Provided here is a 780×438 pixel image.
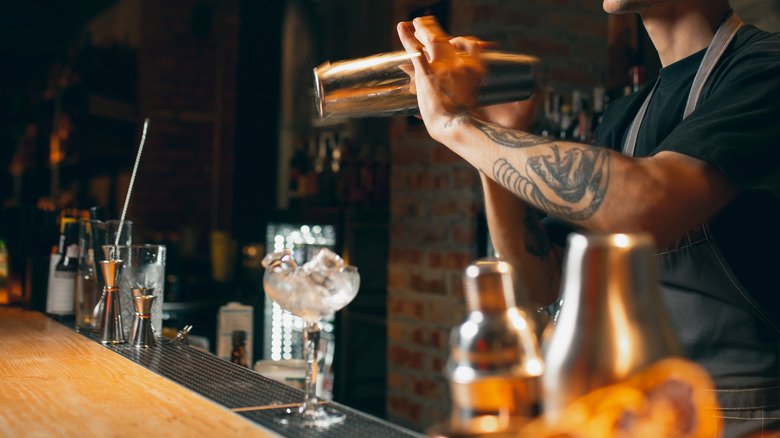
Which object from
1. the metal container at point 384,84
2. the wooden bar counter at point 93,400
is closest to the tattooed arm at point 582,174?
the metal container at point 384,84

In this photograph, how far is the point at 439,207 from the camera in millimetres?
2510

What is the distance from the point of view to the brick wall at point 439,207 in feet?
7.95

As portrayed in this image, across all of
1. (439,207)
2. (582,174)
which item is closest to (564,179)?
(582,174)

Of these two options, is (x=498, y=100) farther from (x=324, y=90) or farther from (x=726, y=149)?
(x=726, y=149)

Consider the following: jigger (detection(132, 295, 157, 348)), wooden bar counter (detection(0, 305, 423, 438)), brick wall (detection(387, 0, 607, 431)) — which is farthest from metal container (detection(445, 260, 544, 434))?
brick wall (detection(387, 0, 607, 431))

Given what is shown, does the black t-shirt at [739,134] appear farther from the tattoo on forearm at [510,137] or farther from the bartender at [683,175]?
the tattoo on forearm at [510,137]

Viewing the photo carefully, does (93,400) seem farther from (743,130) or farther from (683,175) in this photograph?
(743,130)

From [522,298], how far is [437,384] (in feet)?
6.02

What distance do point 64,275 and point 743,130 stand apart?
157 cm

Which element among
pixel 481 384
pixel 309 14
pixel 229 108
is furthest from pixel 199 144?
pixel 481 384

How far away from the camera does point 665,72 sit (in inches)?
54.5

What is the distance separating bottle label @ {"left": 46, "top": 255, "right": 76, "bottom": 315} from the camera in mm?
1816

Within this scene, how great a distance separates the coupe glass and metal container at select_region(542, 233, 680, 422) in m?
0.54

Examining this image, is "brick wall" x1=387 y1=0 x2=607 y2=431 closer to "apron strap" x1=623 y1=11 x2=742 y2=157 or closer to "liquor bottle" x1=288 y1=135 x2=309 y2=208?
"liquor bottle" x1=288 y1=135 x2=309 y2=208
